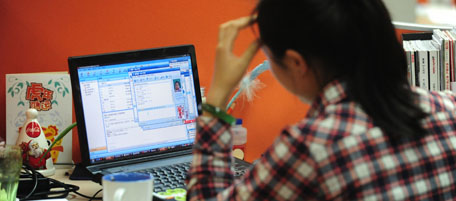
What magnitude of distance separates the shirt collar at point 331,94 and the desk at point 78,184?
72cm

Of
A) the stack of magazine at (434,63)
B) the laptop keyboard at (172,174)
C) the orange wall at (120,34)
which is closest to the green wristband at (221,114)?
the laptop keyboard at (172,174)

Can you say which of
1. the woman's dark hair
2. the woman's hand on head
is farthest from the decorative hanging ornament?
the woman's dark hair

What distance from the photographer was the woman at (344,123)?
0.80 m

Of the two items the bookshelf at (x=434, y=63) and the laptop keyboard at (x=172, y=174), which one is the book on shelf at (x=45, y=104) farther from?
the bookshelf at (x=434, y=63)

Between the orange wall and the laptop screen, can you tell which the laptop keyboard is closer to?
the laptop screen

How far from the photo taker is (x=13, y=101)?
1.63 meters

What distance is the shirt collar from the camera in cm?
85

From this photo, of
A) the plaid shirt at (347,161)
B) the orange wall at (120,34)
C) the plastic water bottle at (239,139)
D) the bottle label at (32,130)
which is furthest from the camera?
the plastic water bottle at (239,139)

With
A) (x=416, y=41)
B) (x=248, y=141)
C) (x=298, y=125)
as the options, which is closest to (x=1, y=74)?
(x=248, y=141)

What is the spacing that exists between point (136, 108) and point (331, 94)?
75cm

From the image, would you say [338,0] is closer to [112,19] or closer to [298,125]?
[298,125]

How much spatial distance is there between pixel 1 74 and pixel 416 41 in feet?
4.00

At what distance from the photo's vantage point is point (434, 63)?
5.72 ft

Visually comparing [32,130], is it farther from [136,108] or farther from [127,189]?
[127,189]
